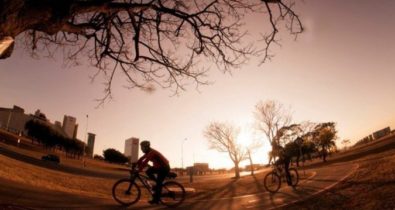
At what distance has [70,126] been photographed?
145 m

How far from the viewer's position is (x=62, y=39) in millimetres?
10359

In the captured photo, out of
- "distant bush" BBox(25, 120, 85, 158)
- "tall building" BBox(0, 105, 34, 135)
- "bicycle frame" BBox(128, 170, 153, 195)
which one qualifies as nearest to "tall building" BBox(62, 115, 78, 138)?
"tall building" BBox(0, 105, 34, 135)

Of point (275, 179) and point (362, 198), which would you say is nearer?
point (362, 198)

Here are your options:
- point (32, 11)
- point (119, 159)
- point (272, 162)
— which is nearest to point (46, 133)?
point (119, 159)

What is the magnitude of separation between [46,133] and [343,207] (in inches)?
3576

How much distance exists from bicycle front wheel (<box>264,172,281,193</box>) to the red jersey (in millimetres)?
6796

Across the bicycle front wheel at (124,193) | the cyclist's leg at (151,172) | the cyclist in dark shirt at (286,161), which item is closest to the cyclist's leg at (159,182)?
the cyclist's leg at (151,172)

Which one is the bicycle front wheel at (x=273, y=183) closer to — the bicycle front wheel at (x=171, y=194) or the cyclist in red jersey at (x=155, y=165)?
the bicycle front wheel at (x=171, y=194)

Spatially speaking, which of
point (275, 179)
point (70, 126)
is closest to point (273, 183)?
point (275, 179)

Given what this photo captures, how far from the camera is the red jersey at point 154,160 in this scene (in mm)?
8883

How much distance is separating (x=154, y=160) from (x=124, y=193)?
5.68 ft

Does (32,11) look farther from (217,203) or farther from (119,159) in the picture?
(119,159)

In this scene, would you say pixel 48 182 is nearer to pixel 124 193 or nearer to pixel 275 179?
pixel 124 193

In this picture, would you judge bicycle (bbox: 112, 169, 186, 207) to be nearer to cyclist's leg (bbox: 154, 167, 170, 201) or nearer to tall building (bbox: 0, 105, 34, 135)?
cyclist's leg (bbox: 154, 167, 170, 201)
